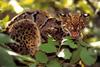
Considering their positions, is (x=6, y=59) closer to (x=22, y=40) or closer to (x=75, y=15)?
(x=22, y=40)

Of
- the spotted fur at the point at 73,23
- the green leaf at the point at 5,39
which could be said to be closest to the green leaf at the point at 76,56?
the spotted fur at the point at 73,23

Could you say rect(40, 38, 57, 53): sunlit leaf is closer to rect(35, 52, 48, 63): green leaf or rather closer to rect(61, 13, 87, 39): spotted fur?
rect(35, 52, 48, 63): green leaf

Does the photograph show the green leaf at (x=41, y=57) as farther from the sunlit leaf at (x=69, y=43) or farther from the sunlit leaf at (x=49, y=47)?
the sunlit leaf at (x=69, y=43)

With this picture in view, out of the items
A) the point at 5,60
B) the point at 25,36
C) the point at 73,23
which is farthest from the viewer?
the point at 73,23

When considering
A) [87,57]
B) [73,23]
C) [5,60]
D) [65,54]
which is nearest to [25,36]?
[65,54]

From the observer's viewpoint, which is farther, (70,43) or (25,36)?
(70,43)

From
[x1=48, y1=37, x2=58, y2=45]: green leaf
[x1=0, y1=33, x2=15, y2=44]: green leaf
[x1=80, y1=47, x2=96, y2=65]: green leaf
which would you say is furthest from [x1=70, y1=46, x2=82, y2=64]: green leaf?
[x1=0, y1=33, x2=15, y2=44]: green leaf

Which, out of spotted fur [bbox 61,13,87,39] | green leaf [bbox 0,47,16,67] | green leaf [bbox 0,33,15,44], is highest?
spotted fur [bbox 61,13,87,39]

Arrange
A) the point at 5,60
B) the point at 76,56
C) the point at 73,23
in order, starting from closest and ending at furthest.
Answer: the point at 5,60 → the point at 76,56 → the point at 73,23

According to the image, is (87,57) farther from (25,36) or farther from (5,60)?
(5,60)
